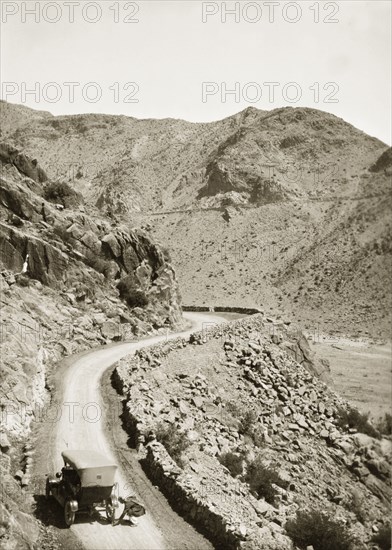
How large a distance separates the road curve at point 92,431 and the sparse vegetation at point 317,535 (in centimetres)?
432

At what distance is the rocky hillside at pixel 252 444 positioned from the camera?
15.9 m

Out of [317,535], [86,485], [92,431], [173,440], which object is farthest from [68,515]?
[317,535]

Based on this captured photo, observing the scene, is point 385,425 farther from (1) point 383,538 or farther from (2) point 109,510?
(2) point 109,510

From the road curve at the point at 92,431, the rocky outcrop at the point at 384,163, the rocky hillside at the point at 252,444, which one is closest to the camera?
the road curve at the point at 92,431

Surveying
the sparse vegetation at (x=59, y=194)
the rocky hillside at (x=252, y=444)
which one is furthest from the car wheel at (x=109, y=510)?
the sparse vegetation at (x=59, y=194)

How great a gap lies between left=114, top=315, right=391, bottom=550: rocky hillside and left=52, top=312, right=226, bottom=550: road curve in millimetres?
1175

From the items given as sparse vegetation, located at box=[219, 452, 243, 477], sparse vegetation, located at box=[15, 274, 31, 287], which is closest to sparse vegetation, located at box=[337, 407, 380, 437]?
sparse vegetation, located at box=[219, 452, 243, 477]

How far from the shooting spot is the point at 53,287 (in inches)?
1446

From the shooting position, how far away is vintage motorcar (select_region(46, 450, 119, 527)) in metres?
13.5

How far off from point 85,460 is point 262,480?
→ 8.06 m

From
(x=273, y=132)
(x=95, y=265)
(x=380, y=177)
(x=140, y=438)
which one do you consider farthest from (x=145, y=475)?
(x=273, y=132)

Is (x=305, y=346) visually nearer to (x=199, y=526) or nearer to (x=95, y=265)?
(x=95, y=265)

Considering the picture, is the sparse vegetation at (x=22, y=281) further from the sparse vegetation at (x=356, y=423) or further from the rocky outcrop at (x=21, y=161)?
the sparse vegetation at (x=356, y=423)

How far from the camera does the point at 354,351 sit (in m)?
55.4
